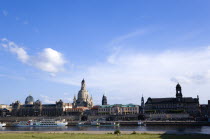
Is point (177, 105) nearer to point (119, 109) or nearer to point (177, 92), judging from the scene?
point (177, 92)

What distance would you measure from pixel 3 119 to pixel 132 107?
89.0 meters

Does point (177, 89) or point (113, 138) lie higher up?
point (177, 89)

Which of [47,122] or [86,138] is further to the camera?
[47,122]

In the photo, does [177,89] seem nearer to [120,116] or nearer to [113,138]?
[120,116]

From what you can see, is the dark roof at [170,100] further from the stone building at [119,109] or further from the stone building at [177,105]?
the stone building at [119,109]

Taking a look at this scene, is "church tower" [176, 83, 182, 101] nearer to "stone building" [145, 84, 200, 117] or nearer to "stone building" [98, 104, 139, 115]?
"stone building" [145, 84, 200, 117]

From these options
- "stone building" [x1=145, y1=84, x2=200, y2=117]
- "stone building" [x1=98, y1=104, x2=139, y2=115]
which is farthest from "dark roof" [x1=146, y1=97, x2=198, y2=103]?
"stone building" [x1=98, y1=104, x2=139, y2=115]

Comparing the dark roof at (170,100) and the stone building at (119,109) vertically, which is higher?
the dark roof at (170,100)

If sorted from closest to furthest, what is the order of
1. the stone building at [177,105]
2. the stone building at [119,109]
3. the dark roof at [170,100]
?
the stone building at [177,105] → the dark roof at [170,100] → the stone building at [119,109]

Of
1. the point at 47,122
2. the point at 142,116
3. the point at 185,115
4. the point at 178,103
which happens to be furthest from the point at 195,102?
the point at 47,122

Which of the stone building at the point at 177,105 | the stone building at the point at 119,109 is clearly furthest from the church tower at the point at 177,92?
the stone building at the point at 119,109

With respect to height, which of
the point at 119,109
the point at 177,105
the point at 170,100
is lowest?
the point at 119,109

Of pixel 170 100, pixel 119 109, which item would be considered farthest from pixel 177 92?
pixel 119 109

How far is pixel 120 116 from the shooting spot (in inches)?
6156
